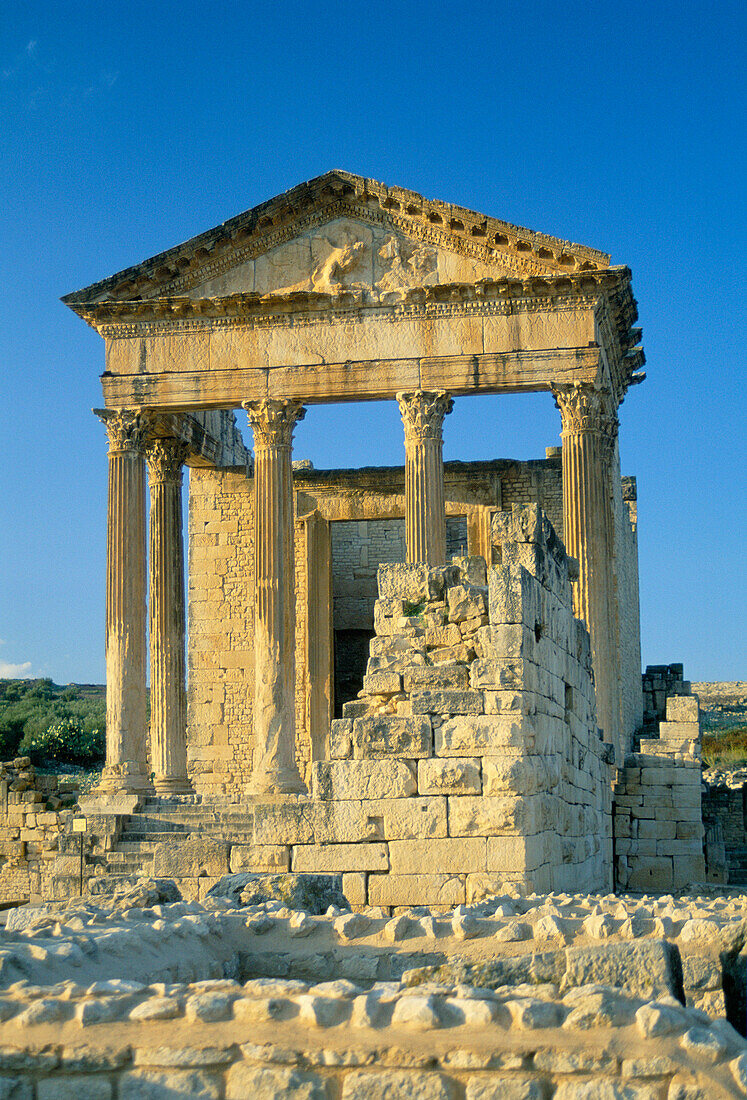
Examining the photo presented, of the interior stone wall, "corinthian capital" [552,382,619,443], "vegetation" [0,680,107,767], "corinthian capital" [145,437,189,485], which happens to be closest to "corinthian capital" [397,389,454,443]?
"corinthian capital" [552,382,619,443]

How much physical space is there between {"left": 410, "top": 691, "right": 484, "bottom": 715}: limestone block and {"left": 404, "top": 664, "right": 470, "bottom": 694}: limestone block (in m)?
0.18

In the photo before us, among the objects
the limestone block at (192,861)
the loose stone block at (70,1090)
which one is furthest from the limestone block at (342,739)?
the limestone block at (192,861)

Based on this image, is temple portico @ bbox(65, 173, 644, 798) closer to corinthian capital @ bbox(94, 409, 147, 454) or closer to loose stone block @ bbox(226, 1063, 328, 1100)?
corinthian capital @ bbox(94, 409, 147, 454)

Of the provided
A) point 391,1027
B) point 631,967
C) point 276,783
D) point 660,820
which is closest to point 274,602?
point 276,783

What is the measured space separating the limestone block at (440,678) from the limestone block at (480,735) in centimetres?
33

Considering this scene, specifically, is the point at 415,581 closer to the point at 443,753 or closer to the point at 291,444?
the point at 443,753

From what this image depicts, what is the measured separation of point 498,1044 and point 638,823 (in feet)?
46.1

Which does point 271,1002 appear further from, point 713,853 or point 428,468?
point 428,468

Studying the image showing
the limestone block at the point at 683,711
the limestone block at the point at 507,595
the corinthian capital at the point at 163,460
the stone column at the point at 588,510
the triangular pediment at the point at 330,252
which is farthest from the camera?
the corinthian capital at the point at 163,460

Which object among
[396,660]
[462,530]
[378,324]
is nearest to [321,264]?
[378,324]

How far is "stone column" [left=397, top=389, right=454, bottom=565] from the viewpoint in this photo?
20750mm

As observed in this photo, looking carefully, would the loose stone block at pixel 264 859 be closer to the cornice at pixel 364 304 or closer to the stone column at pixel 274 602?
the stone column at pixel 274 602

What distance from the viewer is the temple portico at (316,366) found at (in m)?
20.8

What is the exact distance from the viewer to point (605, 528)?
69.6 feet
